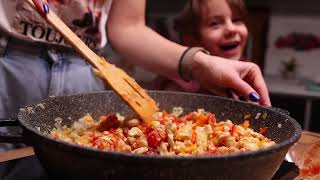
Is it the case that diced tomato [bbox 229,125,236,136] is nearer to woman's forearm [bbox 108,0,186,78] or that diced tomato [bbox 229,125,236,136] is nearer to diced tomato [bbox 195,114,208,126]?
diced tomato [bbox 195,114,208,126]

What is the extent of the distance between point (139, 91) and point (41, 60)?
1.08ft

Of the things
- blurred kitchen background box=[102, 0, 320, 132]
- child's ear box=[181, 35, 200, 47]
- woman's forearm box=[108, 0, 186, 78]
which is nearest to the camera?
woman's forearm box=[108, 0, 186, 78]

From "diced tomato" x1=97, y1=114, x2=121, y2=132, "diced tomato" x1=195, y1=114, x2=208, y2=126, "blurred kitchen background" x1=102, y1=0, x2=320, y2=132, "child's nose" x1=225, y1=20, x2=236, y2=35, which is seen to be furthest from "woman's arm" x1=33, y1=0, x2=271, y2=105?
"blurred kitchen background" x1=102, y1=0, x2=320, y2=132

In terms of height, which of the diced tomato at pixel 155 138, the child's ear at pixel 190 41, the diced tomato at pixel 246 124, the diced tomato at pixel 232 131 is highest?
the child's ear at pixel 190 41

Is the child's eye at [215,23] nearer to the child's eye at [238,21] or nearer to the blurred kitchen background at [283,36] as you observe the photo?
the child's eye at [238,21]

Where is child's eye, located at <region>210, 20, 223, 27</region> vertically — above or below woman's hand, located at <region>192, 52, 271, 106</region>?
above

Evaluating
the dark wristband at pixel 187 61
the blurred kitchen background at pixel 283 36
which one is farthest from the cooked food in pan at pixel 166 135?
the blurred kitchen background at pixel 283 36

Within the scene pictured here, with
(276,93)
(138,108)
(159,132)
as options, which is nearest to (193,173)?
(159,132)

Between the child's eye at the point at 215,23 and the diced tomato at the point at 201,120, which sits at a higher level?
the child's eye at the point at 215,23

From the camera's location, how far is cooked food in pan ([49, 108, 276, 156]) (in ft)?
2.42

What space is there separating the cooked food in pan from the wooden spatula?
0.03 metres

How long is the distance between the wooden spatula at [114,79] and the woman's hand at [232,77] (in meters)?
0.19

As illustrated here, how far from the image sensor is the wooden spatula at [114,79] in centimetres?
86

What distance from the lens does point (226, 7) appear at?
171cm
